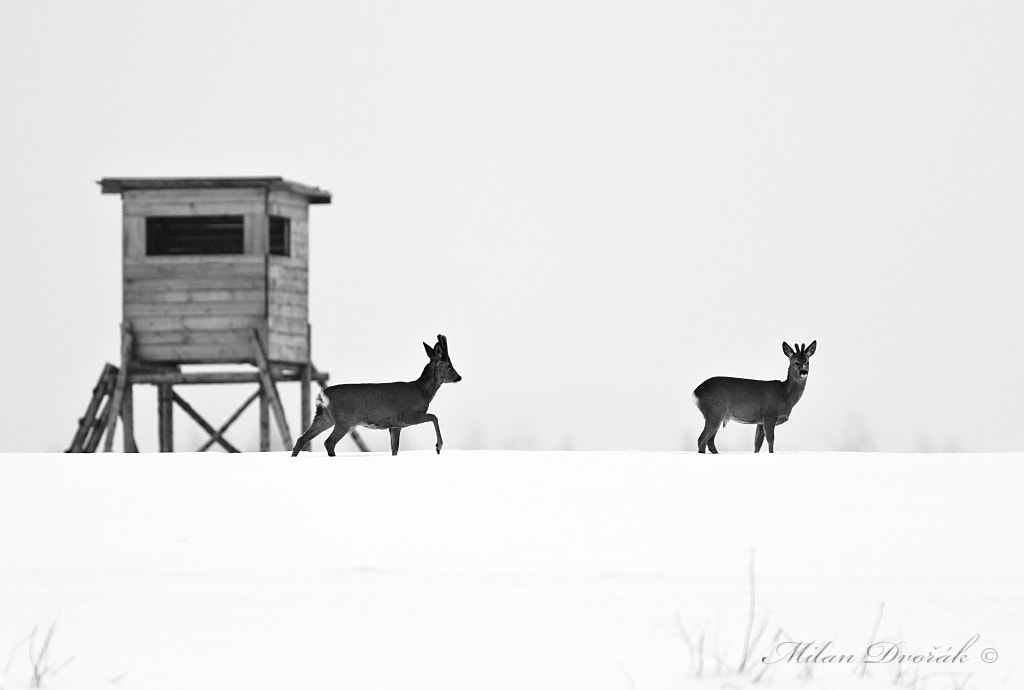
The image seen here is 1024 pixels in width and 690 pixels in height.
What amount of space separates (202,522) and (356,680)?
4374 mm

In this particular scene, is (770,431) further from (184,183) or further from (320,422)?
(184,183)

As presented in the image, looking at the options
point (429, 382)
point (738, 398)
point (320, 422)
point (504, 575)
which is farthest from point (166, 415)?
point (504, 575)

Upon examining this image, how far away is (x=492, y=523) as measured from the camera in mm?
13789

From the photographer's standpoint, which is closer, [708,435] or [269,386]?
[708,435]

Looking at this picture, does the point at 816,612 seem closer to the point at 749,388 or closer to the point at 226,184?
the point at 749,388

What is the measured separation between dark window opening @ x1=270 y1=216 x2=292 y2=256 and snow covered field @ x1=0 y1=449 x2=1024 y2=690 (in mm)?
13147

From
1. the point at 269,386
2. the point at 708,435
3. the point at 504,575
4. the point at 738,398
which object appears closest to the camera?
the point at 504,575

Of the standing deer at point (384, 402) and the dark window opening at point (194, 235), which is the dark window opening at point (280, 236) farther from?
the standing deer at point (384, 402)

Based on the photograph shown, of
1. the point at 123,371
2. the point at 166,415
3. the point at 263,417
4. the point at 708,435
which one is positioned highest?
the point at 708,435

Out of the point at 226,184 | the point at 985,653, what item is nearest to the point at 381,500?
the point at 985,653

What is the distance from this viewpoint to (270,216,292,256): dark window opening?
29.8 metres

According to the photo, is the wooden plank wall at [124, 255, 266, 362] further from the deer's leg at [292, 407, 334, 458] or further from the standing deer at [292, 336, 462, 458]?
the standing deer at [292, 336, 462, 458]

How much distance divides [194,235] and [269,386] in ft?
10.4

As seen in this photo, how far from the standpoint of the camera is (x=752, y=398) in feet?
58.5
